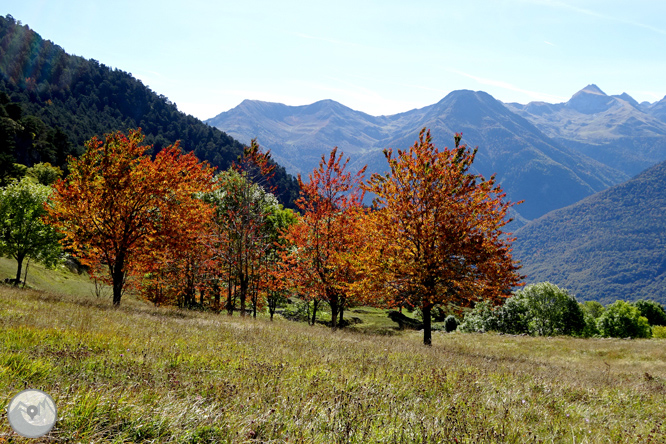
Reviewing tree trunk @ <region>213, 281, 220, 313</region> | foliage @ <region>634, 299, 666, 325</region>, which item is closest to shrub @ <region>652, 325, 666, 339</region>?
foliage @ <region>634, 299, 666, 325</region>

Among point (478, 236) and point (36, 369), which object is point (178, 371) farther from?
point (478, 236)

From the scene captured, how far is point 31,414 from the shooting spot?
253cm

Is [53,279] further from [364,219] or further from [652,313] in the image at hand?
[652,313]

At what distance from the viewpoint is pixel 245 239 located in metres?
24.6

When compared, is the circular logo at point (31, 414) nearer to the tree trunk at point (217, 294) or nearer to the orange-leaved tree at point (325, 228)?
the orange-leaved tree at point (325, 228)

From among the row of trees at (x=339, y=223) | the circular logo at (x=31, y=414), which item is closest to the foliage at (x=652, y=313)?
the row of trees at (x=339, y=223)

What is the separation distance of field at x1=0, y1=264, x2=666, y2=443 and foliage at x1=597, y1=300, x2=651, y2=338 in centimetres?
7308

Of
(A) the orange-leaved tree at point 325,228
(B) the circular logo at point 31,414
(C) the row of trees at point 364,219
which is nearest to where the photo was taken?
(B) the circular logo at point 31,414

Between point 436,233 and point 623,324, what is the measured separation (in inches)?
2804

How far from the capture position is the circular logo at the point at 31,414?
2.42m

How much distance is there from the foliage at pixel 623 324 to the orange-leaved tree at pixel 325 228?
66365mm

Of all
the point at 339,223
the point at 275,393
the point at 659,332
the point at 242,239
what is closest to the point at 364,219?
the point at 339,223

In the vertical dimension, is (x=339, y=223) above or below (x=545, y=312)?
above

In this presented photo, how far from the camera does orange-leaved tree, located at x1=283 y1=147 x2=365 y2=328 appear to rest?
76.2ft
